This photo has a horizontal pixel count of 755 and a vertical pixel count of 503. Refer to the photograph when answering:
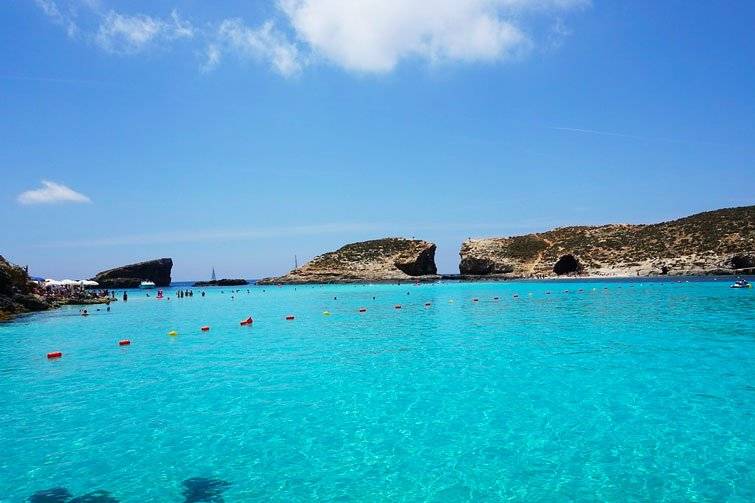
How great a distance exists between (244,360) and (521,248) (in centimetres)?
12244

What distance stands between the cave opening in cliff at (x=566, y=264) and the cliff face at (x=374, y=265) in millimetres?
31006

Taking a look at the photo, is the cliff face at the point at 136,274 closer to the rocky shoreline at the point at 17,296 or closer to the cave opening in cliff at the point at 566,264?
the rocky shoreline at the point at 17,296

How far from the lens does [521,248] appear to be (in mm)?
135875

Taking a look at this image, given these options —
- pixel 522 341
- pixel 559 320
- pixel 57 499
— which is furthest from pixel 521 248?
pixel 57 499

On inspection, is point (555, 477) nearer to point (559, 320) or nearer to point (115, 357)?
point (115, 357)

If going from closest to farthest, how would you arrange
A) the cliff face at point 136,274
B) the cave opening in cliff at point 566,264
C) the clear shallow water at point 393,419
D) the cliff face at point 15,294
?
1. the clear shallow water at point 393,419
2. the cliff face at point 15,294
3. the cave opening in cliff at point 566,264
4. the cliff face at point 136,274

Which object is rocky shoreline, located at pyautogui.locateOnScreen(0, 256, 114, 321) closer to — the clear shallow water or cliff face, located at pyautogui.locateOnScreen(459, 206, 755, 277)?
the clear shallow water

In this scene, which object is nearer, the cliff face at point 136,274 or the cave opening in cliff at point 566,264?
the cave opening in cliff at point 566,264

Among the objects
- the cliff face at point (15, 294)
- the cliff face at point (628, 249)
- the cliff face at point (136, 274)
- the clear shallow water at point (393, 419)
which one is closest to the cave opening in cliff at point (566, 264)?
the cliff face at point (628, 249)

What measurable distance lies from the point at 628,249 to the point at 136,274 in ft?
486

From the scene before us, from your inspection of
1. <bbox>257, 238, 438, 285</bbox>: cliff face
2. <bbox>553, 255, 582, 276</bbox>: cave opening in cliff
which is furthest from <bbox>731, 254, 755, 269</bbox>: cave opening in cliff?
<bbox>257, 238, 438, 285</bbox>: cliff face

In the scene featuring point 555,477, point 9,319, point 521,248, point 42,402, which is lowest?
point 555,477

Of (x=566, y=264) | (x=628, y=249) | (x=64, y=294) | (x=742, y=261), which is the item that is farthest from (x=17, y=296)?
(x=628, y=249)

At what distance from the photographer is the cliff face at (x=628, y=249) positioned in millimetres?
95812
